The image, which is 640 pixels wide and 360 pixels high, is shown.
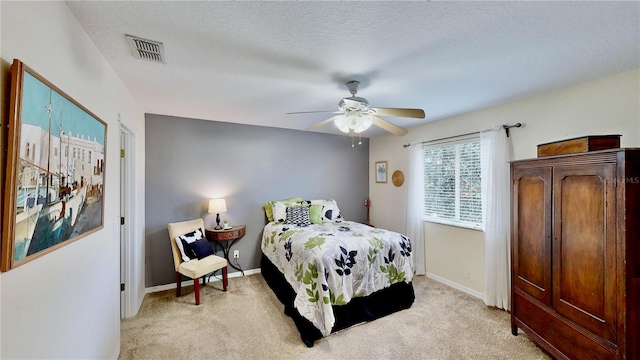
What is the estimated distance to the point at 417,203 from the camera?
3.80 meters

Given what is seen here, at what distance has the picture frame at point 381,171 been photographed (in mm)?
4589

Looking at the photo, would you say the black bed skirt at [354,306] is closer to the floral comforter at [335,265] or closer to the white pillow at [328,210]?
the floral comforter at [335,265]

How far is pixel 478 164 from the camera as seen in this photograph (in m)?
3.11

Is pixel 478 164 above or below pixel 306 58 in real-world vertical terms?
below

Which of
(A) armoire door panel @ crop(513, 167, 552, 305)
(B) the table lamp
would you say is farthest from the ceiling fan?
(B) the table lamp

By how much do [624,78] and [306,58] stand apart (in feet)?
8.84

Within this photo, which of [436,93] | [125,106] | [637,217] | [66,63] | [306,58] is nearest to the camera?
[66,63]

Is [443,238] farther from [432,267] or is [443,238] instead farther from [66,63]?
[66,63]

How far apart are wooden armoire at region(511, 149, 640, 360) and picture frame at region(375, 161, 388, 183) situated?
236 cm

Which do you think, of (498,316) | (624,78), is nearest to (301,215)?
(498,316)

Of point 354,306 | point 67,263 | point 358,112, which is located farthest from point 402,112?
point 67,263

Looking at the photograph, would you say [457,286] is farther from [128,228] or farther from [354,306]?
[128,228]

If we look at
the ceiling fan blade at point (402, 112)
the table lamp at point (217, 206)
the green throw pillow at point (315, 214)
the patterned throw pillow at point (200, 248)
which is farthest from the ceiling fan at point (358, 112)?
the patterned throw pillow at point (200, 248)

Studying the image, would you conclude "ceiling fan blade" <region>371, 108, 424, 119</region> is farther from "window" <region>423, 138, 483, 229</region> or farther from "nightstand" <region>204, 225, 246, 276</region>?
"nightstand" <region>204, 225, 246, 276</region>
